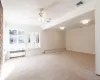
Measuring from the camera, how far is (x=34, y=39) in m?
6.78

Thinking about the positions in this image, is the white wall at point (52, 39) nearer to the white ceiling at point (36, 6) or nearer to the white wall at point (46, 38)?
the white wall at point (46, 38)

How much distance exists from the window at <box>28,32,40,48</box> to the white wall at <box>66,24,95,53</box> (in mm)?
3266

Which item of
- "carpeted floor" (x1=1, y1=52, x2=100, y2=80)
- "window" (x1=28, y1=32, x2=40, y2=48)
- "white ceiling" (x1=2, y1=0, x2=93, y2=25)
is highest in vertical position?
"white ceiling" (x1=2, y1=0, x2=93, y2=25)

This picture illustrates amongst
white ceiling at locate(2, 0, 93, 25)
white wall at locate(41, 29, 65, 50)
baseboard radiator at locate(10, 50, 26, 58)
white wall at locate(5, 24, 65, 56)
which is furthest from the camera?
white wall at locate(41, 29, 65, 50)

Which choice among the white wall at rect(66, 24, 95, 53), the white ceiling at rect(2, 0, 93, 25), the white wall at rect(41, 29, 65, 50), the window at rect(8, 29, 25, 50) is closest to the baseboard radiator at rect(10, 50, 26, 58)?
the window at rect(8, 29, 25, 50)

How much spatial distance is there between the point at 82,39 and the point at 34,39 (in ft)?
13.4

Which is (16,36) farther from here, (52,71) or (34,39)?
(52,71)

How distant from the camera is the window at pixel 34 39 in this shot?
21.5 ft

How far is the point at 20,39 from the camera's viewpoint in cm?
612

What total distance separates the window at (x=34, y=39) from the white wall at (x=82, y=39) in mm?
3266

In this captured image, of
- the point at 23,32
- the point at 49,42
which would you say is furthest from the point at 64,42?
the point at 23,32

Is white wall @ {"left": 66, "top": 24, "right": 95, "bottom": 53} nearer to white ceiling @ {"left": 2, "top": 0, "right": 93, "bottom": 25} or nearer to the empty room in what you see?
the empty room

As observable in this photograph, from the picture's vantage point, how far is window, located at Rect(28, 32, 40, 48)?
6543mm

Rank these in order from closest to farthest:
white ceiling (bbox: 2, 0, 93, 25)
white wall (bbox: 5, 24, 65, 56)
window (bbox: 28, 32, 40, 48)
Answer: white ceiling (bbox: 2, 0, 93, 25) < white wall (bbox: 5, 24, 65, 56) < window (bbox: 28, 32, 40, 48)
